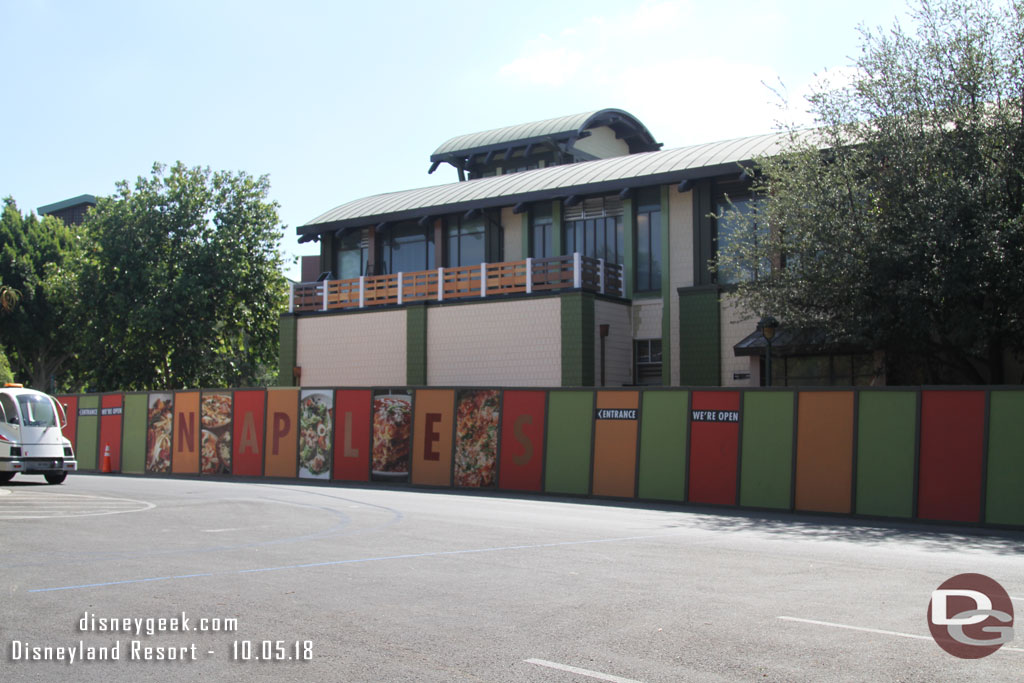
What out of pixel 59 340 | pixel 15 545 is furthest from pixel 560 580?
pixel 59 340

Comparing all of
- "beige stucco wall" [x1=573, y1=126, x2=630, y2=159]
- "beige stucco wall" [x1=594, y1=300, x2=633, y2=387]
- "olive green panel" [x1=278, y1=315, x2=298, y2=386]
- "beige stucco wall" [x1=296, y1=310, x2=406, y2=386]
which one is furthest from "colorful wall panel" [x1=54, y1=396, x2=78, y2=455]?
"beige stucco wall" [x1=573, y1=126, x2=630, y2=159]

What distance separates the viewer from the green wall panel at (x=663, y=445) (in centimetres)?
2030

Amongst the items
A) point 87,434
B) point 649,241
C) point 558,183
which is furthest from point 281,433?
point 649,241

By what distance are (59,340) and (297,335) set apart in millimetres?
22023

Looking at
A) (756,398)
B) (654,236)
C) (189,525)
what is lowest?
(189,525)

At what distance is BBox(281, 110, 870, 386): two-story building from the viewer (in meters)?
29.2

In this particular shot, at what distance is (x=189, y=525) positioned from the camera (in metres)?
14.5

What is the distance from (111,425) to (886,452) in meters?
26.5

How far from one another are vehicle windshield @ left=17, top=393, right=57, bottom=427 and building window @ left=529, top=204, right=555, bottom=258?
647 inches

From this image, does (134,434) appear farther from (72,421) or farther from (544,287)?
(544,287)

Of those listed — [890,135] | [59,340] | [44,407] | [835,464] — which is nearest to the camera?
[835,464]

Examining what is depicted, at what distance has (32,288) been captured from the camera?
160 ft

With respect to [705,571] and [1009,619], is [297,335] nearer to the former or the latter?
[705,571]

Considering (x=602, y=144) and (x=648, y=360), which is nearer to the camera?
(x=648, y=360)
